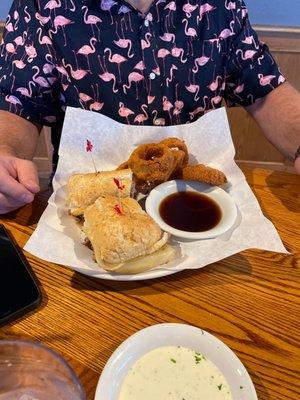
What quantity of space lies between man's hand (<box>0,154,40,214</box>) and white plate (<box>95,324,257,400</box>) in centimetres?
57

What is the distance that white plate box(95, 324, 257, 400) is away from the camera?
855 mm

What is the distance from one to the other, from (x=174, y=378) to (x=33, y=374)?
29cm

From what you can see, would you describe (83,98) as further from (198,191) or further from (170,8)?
(198,191)

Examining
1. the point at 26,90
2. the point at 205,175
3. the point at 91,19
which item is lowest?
the point at 205,175

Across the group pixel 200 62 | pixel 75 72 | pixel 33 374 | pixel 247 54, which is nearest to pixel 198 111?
pixel 200 62

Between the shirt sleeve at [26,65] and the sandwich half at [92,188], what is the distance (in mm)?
478

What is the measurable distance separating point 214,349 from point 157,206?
57 cm

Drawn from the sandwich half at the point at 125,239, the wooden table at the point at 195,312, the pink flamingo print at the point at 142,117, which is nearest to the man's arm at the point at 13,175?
the wooden table at the point at 195,312

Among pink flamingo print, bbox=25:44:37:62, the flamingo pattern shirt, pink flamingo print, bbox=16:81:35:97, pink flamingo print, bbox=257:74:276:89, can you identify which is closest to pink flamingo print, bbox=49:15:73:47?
the flamingo pattern shirt

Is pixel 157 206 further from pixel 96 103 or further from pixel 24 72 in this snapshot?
pixel 24 72

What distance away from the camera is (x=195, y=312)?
3.59 ft

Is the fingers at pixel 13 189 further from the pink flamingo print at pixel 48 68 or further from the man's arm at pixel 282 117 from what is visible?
the man's arm at pixel 282 117

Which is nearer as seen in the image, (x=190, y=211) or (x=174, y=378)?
(x=174, y=378)

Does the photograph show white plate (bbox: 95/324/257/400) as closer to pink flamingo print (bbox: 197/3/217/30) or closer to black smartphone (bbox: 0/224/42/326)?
black smartphone (bbox: 0/224/42/326)
